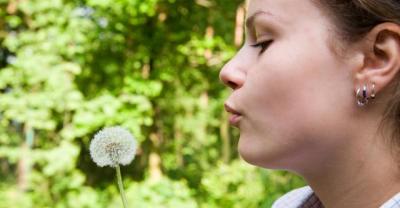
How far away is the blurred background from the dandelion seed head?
2379mm

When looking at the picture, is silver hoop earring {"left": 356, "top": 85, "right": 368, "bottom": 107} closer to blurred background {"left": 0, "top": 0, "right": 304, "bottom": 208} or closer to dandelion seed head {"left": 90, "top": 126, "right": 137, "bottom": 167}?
dandelion seed head {"left": 90, "top": 126, "right": 137, "bottom": 167}

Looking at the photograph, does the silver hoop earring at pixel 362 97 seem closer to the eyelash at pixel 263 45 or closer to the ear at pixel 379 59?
the ear at pixel 379 59

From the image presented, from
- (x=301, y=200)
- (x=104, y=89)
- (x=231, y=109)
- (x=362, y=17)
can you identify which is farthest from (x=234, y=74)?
(x=104, y=89)

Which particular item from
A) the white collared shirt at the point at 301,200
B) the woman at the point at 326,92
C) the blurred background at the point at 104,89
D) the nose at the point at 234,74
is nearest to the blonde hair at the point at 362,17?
the woman at the point at 326,92

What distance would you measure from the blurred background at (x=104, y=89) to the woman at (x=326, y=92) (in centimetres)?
233

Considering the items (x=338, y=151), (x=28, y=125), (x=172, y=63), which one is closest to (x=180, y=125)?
(x=172, y=63)

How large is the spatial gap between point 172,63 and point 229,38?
2.00ft

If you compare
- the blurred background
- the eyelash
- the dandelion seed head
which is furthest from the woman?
the blurred background

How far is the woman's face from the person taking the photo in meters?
0.56

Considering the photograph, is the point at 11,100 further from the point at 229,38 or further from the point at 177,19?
the point at 229,38

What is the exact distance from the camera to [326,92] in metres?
0.56

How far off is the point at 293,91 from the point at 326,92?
3 centimetres

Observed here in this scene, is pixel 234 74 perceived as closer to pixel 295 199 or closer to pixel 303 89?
pixel 303 89

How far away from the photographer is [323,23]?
568 millimetres
